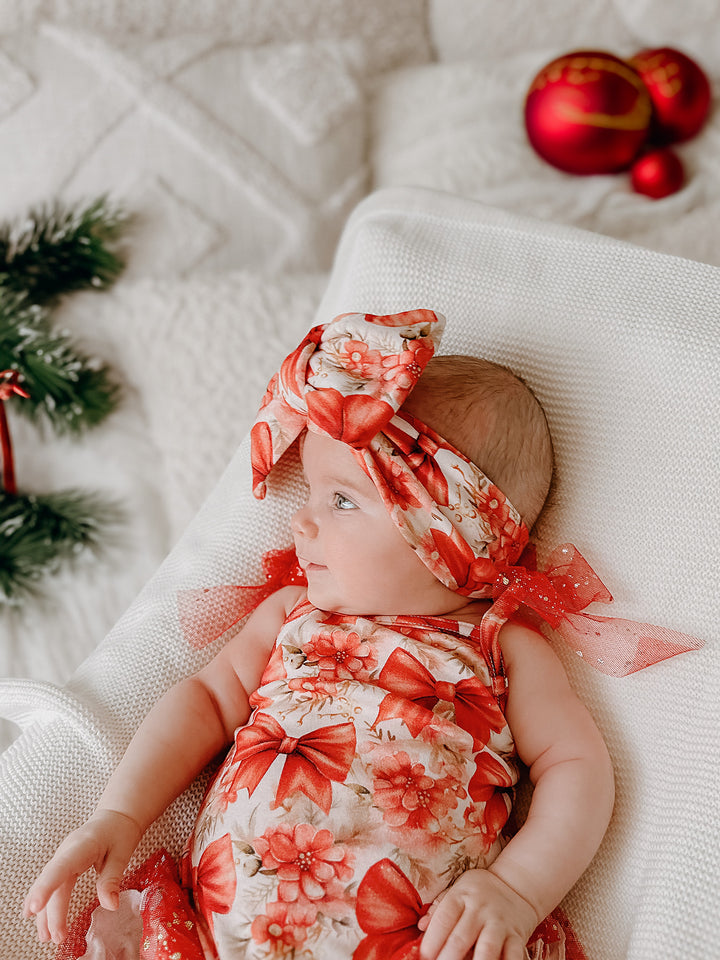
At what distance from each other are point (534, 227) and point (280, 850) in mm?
700

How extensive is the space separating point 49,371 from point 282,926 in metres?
0.89

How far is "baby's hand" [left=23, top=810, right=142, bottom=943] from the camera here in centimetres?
71

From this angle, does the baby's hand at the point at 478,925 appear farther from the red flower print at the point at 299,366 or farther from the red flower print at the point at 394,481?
the red flower print at the point at 299,366

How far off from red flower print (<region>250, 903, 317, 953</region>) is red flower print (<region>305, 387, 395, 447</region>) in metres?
0.38

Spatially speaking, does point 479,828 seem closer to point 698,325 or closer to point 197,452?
point 698,325

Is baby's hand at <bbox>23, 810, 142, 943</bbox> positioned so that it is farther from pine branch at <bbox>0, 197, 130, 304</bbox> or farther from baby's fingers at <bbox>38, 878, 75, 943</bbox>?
pine branch at <bbox>0, 197, 130, 304</bbox>

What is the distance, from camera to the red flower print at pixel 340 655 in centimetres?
84

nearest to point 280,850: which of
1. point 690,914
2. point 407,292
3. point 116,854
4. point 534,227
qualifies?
point 116,854

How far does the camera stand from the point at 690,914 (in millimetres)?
714

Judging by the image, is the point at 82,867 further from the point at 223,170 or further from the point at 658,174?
the point at 658,174

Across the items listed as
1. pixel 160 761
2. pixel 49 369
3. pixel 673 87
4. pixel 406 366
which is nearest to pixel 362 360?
pixel 406 366

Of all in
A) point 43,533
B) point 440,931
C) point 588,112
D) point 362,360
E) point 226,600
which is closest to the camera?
point 440,931

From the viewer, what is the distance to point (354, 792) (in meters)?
0.77

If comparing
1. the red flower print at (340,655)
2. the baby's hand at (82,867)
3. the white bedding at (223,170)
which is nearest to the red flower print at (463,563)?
the red flower print at (340,655)
